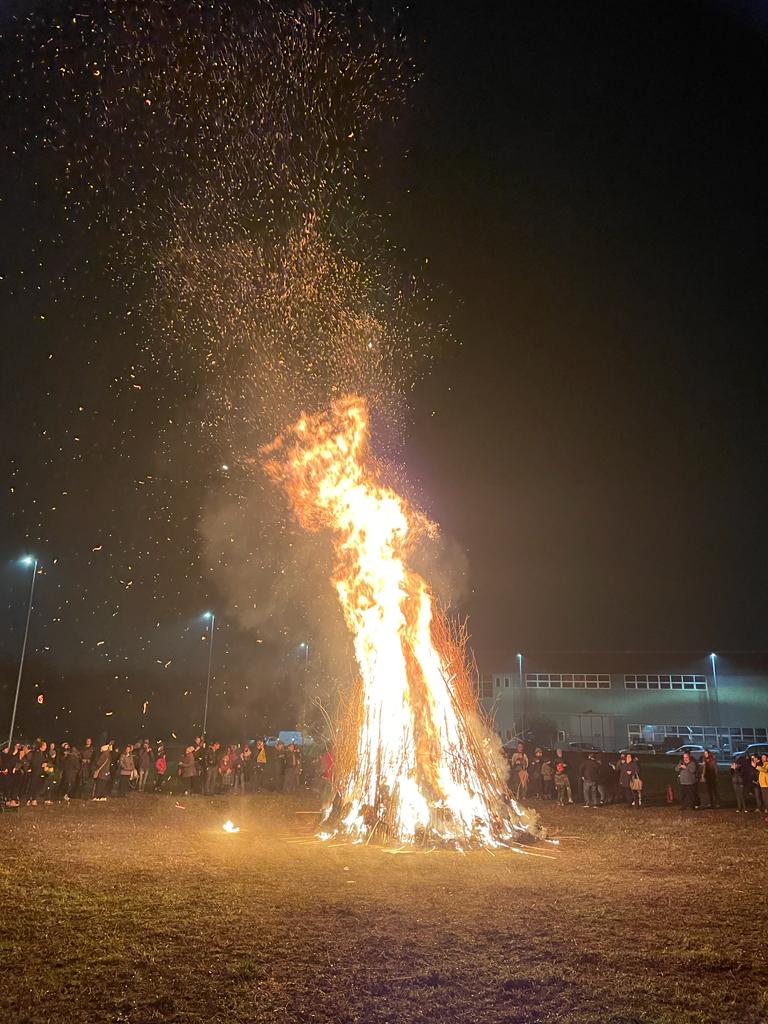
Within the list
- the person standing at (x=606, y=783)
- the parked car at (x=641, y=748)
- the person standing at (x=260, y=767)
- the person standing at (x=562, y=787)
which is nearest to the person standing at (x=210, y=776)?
the person standing at (x=260, y=767)

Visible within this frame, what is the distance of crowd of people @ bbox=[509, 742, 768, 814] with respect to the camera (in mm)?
18062

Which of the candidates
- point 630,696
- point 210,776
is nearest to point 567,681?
point 630,696

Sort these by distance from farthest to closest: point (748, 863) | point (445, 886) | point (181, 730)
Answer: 1. point (181, 730)
2. point (748, 863)
3. point (445, 886)

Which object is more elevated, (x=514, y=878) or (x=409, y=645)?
(x=409, y=645)

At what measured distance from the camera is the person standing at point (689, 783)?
18.1 m

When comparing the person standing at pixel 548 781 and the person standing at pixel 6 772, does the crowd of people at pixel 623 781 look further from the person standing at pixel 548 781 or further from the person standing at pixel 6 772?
the person standing at pixel 6 772

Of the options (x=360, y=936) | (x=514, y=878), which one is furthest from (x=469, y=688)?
(x=360, y=936)

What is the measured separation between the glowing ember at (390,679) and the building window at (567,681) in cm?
3981

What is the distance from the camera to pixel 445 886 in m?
9.15

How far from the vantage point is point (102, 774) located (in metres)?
19.2

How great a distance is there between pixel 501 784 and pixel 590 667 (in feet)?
135

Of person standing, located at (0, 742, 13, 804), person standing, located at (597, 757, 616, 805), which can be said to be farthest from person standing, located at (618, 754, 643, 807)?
person standing, located at (0, 742, 13, 804)

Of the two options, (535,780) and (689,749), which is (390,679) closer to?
(535,780)

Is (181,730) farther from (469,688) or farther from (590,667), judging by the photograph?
(469,688)
